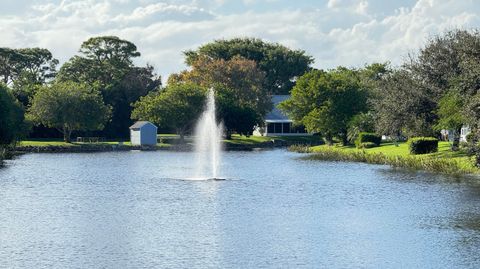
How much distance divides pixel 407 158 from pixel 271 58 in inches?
4163

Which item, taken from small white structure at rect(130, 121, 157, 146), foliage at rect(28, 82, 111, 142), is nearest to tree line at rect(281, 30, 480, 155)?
small white structure at rect(130, 121, 157, 146)

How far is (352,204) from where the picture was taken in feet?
169

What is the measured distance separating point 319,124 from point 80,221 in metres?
74.0

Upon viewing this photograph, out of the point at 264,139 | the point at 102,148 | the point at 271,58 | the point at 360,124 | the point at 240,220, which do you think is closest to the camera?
the point at 240,220

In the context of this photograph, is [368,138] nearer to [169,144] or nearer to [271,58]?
[169,144]

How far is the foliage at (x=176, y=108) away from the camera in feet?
444

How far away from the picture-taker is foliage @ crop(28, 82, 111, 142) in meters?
130

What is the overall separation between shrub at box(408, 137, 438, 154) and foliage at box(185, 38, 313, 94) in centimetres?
9847

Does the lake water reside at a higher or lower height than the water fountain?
lower

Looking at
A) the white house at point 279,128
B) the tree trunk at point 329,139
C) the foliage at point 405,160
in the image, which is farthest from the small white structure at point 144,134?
the foliage at point 405,160

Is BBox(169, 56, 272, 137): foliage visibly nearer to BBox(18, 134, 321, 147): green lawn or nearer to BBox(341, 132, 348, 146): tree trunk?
BBox(18, 134, 321, 147): green lawn

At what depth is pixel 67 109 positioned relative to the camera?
13050 cm

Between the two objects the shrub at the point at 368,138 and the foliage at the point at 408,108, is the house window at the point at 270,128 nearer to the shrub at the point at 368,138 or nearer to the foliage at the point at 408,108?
the shrub at the point at 368,138

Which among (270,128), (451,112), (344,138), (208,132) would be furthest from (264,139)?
(451,112)
